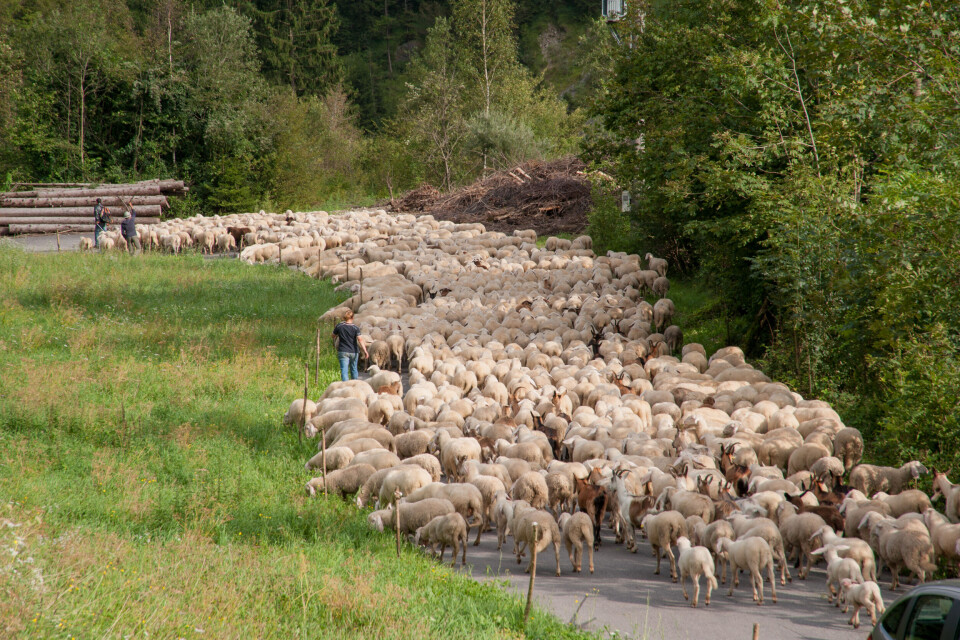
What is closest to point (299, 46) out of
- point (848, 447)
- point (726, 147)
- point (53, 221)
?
point (53, 221)

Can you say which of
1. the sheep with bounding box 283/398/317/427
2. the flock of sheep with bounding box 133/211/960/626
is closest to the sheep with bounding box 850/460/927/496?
the flock of sheep with bounding box 133/211/960/626

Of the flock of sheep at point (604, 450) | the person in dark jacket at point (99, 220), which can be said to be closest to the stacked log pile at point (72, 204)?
the person in dark jacket at point (99, 220)

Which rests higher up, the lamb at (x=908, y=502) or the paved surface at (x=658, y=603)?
the lamb at (x=908, y=502)

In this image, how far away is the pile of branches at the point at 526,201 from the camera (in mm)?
34688

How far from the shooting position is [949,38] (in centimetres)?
1350

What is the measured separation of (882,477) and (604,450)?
12.1 feet

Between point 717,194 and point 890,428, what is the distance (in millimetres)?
7171

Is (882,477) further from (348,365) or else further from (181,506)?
(348,365)

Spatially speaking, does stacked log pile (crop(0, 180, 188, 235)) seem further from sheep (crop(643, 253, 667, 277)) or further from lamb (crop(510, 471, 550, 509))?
lamb (crop(510, 471, 550, 509))

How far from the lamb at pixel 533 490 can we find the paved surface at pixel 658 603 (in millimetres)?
681

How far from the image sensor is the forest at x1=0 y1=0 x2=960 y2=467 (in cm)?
1223

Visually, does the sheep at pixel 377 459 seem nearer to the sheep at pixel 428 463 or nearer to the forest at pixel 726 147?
the sheep at pixel 428 463

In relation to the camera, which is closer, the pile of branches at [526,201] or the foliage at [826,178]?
the foliage at [826,178]

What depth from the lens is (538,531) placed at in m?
9.30
